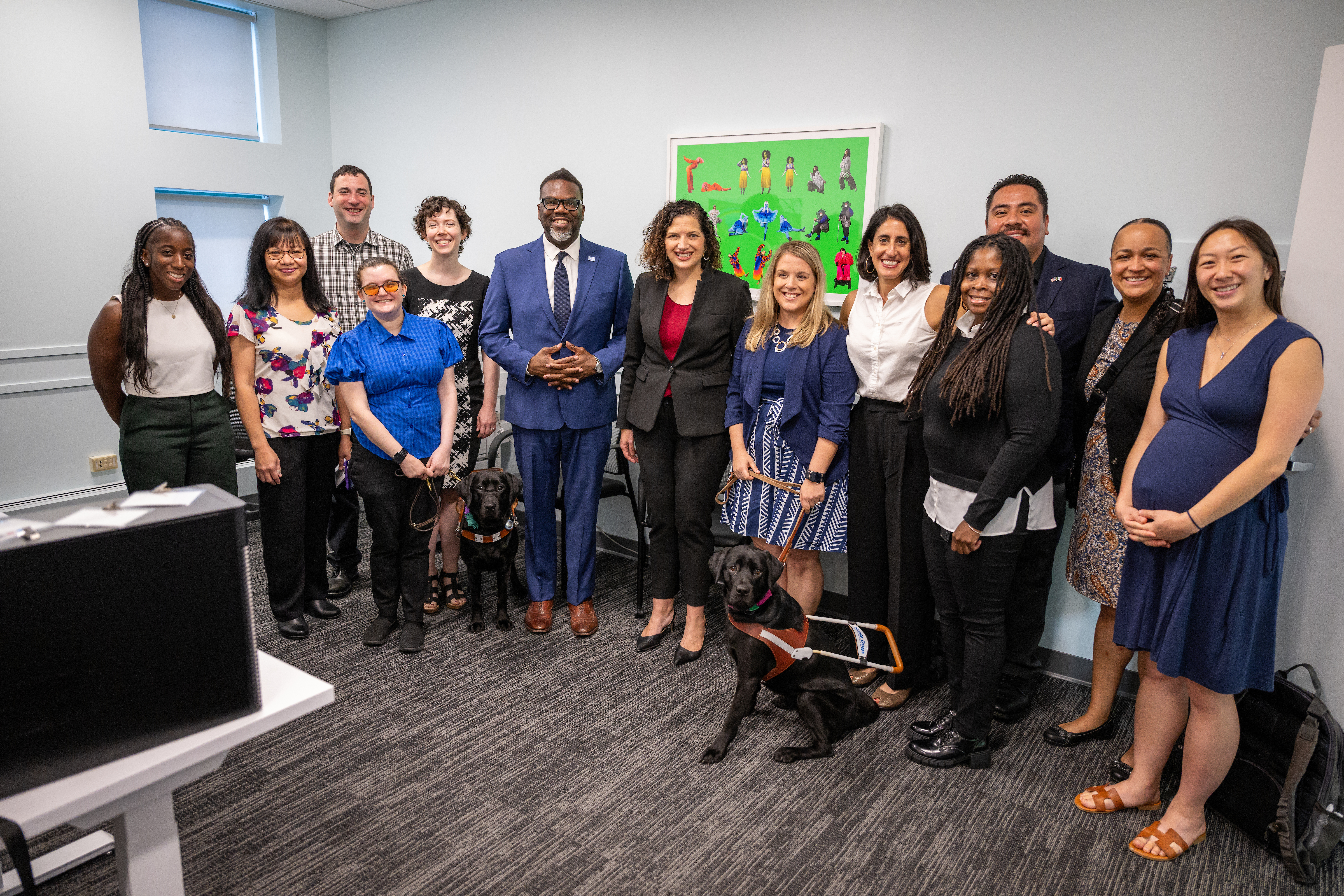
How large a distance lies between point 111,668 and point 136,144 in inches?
174

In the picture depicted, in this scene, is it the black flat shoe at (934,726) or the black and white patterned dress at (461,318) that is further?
the black and white patterned dress at (461,318)

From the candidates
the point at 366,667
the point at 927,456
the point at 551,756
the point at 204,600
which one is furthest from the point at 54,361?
the point at 927,456

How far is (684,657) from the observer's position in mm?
3307

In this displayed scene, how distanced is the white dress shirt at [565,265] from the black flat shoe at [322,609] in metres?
1.61

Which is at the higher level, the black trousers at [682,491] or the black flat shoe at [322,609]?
the black trousers at [682,491]

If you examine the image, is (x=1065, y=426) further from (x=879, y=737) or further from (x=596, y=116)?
(x=596, y=116)

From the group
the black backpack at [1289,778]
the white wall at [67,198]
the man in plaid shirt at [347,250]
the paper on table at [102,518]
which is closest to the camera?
the paper on table at [102,518]

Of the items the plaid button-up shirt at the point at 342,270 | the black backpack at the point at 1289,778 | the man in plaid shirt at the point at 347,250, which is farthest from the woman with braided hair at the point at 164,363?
the black backpack at the point at 1289,778

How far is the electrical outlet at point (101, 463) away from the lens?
4645mm

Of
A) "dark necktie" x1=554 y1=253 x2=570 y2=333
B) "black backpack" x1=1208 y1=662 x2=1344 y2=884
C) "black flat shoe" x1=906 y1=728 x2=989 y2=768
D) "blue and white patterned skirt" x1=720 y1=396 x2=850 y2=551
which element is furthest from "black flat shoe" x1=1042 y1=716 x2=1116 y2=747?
"dark necktie" x1=554 y1=253 x2=570 y2=333

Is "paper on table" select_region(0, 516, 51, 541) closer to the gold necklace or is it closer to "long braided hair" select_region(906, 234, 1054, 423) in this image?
"long braided hair" select_region(906, 234, 1054, 423)

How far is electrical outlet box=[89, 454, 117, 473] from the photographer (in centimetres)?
464

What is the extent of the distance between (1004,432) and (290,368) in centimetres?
251

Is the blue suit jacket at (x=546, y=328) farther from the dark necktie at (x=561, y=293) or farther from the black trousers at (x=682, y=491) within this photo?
the black trousers at (x=682, y=491)
